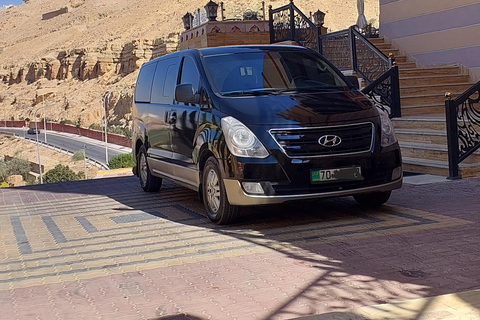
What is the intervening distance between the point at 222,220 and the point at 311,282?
8.27 feet

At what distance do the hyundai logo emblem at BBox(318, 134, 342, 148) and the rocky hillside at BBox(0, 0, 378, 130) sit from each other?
65.3 metres

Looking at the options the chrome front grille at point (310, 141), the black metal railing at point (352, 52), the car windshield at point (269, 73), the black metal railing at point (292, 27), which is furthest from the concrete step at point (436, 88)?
the chrome front grille at point (310, 141)

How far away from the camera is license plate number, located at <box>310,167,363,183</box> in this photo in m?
7.49

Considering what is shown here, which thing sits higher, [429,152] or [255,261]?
[429,152]

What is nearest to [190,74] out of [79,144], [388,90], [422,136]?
[422,136]

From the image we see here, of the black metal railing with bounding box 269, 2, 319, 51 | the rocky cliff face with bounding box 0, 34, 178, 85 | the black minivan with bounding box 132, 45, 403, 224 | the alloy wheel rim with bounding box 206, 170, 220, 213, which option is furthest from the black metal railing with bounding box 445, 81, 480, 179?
the rocky cliff face with bounding box 0, 34, 178, 85

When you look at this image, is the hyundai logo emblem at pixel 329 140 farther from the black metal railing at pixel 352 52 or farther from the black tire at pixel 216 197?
the black metal railing at pixel 352 52

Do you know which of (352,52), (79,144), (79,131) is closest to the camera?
(352,52)

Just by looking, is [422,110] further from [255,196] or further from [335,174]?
[255,196]

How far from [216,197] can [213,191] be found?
96 millimetres

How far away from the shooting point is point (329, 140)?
755 cm

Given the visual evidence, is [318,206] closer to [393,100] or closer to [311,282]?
[311,282]

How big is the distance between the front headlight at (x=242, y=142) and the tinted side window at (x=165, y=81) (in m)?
2.06

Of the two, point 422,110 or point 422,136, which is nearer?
point 422,136
